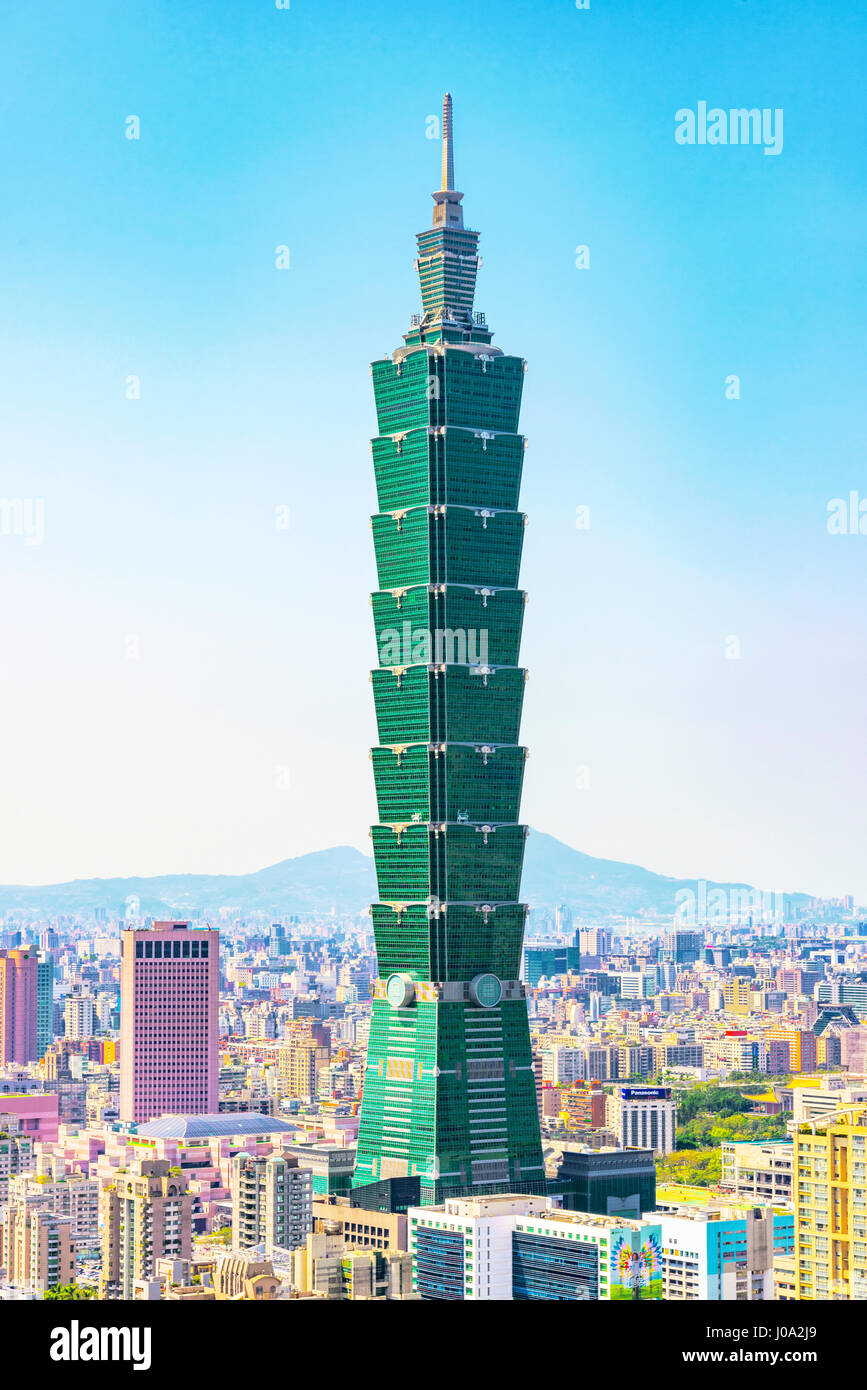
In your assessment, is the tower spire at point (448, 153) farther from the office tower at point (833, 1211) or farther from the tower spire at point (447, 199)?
the office tower at point (833, 1211)

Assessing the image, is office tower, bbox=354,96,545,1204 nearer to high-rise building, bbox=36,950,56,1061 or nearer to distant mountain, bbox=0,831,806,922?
high-rise building, bbox=36,950,56,1061

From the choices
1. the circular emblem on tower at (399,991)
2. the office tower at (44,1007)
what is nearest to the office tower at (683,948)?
the office tower at (44,1007)

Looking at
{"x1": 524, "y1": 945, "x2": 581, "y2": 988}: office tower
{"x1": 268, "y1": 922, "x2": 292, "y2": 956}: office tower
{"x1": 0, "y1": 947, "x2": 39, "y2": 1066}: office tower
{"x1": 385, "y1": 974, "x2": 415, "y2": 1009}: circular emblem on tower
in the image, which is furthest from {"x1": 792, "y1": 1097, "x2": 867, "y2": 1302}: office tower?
{"x1": 268, "y1": 922, "x2": 292, "y2": 956}: office tower

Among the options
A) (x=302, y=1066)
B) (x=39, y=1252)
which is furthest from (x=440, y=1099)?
(x=302, y=1066)

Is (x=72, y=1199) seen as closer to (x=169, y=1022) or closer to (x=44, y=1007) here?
(x=169, y=1022)

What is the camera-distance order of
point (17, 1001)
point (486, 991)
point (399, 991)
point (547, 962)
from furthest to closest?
point (547, 962), point (17, 1001), point (399, 991), point (486, 991)
